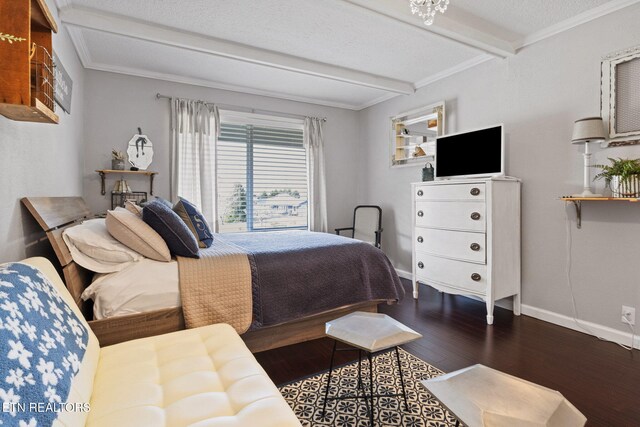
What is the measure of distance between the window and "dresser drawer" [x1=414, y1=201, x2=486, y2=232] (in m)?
1.92

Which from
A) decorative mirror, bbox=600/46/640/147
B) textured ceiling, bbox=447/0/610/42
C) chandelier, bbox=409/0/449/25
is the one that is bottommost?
Result: decorative mirror, bbox=600/46/640/147

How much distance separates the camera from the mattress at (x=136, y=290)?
6.04ft

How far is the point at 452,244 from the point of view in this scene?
127 inches

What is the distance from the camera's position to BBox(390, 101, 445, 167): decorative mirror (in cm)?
404

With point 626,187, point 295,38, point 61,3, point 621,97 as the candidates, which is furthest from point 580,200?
point 61,3

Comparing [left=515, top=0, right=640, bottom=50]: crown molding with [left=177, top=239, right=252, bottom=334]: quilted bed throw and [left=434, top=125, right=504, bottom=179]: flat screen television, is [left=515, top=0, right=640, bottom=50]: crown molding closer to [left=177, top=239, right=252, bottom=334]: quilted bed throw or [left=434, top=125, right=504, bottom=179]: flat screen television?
[left=434, top=125, right=504, bottom=179]: flat screen television

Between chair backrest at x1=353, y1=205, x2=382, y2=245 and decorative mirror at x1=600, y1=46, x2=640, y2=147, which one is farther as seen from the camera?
chair backrest at x1=353, y1=205, x2=382, y2=245

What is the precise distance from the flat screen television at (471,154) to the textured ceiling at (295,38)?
2.66ft

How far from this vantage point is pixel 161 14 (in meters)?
2.69

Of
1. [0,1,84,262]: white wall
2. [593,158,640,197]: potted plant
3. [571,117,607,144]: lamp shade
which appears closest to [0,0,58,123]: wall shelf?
[0,1,84,262]: white wall

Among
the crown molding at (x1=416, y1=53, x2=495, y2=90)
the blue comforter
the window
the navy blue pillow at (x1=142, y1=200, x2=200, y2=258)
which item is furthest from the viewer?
the window

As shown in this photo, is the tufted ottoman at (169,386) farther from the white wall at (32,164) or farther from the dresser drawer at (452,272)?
the dresser drawer at (452,272)

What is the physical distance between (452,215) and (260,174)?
2605mm

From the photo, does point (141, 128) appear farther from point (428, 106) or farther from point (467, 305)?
point (467, 305)
